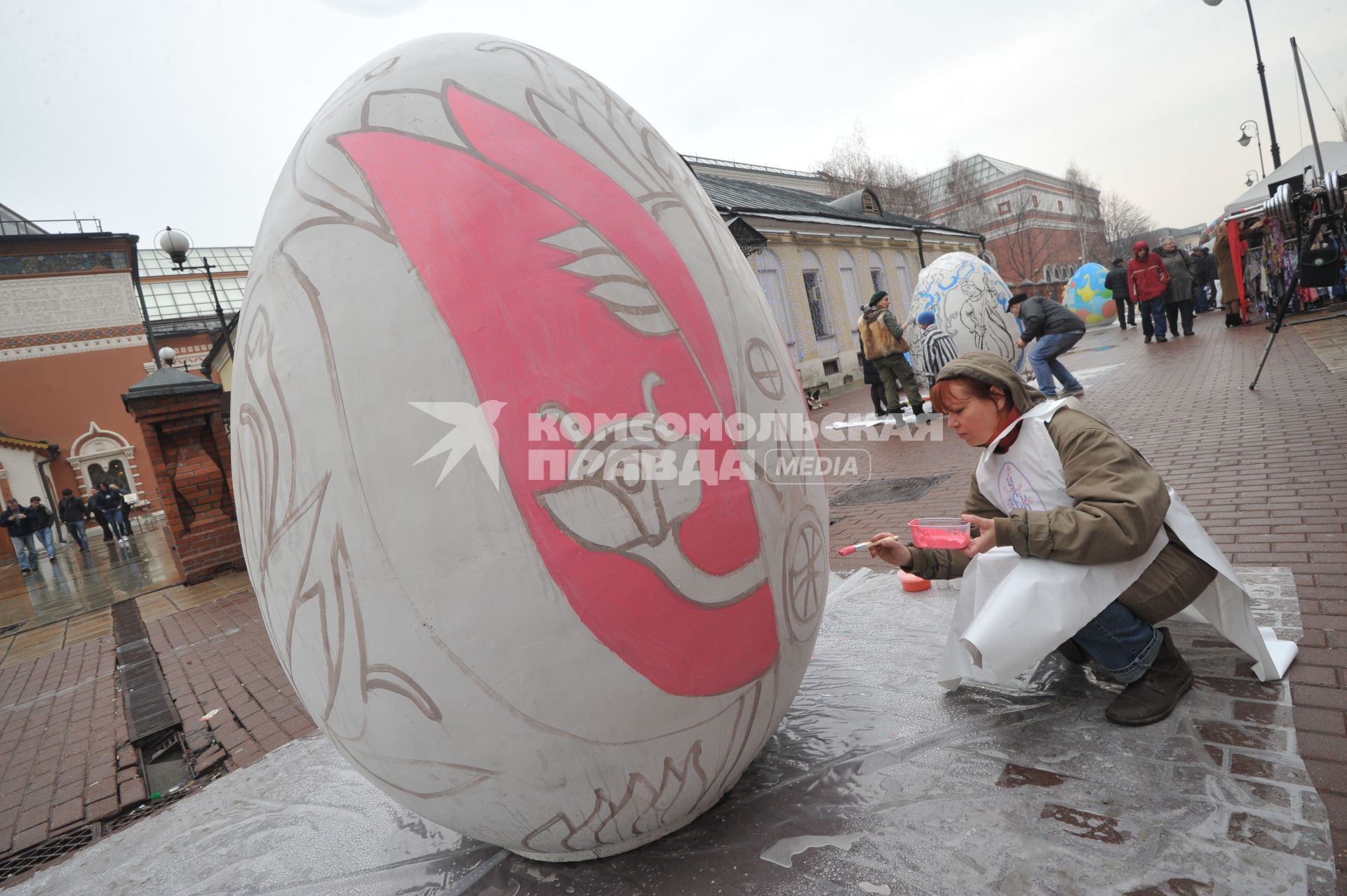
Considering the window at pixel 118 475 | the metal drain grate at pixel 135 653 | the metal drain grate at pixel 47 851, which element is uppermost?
the window at pixel 118 475

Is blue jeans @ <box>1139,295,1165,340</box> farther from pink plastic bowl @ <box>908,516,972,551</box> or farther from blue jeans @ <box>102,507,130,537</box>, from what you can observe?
blue jeans @ <box>102,507,130,537</box>

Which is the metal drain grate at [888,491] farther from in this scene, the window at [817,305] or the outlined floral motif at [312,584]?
the window at [817,305]

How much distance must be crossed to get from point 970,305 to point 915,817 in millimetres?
8908

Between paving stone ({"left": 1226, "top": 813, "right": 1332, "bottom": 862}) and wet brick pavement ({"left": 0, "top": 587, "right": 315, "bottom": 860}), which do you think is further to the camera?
wet brick pavement ({"left": 0, "top": 587, "right": 315, "bottom": 860})

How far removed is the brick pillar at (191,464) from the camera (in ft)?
29.5

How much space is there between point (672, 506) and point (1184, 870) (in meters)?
→ 1.50

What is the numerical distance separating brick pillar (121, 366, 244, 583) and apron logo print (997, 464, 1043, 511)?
29.8 feet

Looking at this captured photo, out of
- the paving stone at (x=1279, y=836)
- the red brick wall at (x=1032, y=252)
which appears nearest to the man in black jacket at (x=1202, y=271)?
the paving stone at (x=1279, y=836)

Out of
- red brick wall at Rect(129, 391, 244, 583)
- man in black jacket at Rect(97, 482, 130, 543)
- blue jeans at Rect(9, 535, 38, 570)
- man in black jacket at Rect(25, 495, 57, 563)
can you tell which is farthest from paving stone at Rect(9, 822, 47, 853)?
man in black jacket at Rect(97, 482, 130, 543)

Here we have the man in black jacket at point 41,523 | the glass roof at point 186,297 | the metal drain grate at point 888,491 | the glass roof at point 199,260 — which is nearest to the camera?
the metal drain grate at point 888,491

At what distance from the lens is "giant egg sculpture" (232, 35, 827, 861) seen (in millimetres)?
1784

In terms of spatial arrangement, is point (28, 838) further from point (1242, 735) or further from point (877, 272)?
point (877, 272)

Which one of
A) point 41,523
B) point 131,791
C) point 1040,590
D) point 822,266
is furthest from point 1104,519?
point 822,266

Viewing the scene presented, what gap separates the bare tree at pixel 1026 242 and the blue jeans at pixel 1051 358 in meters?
42.5
